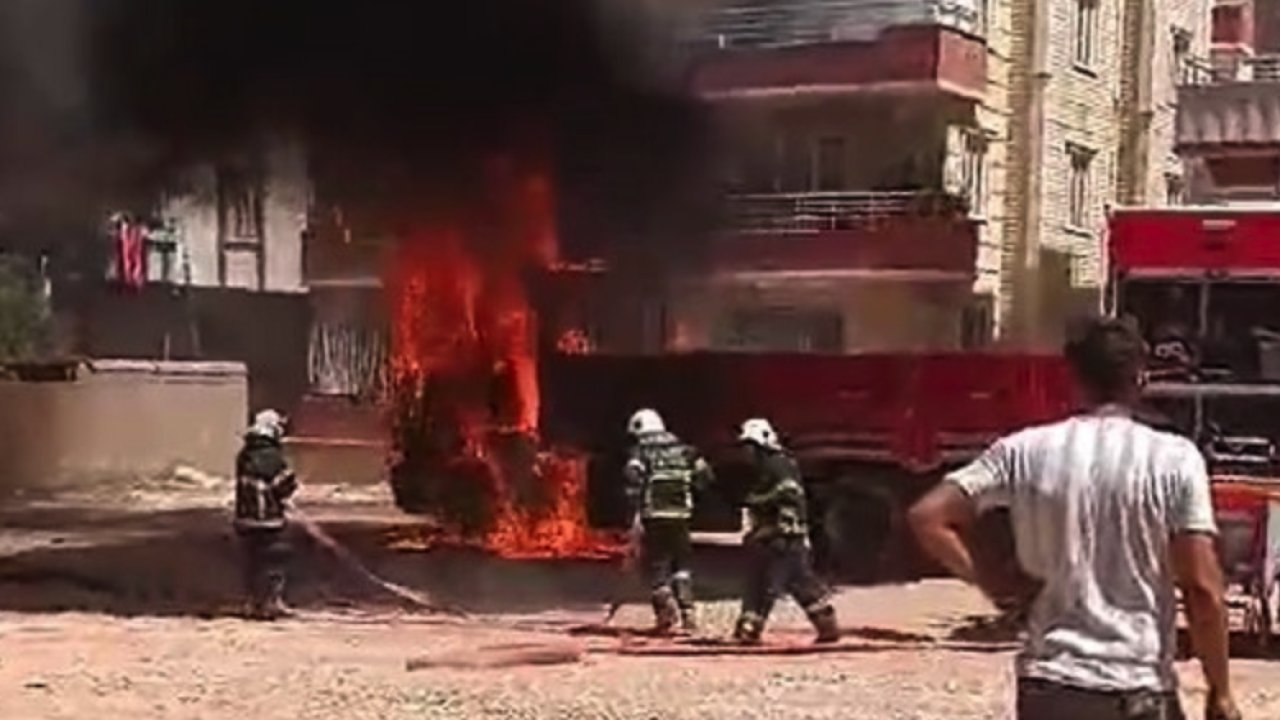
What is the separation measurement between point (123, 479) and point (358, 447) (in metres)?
3.33

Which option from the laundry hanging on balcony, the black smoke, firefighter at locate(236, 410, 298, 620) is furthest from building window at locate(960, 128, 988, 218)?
firefighter at locate(236, 410, 298, 620)

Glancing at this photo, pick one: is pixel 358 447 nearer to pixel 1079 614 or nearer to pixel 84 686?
pixel 84 686

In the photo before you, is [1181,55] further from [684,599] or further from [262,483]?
[262,483]

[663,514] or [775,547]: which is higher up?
[663,514]

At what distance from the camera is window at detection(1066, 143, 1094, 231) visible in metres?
30.0

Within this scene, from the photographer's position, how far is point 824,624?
13.7 meters

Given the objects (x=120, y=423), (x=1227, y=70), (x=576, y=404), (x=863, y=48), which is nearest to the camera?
(x=576, y=404)

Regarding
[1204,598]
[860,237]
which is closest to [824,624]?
[1204,598]

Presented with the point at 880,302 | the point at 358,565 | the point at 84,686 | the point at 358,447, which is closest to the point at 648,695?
the point at 84,686

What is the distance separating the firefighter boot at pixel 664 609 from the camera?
14.1 metres

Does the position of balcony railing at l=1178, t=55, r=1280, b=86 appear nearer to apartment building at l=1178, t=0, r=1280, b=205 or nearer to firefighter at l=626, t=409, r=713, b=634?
apartment building at l=1178, t=0, r=1280, b=205

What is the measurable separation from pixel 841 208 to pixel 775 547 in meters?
14.0

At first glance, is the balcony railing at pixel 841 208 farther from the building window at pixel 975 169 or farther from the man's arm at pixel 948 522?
the man's arm at pixel 948 522

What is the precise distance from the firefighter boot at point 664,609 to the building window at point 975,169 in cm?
1422
